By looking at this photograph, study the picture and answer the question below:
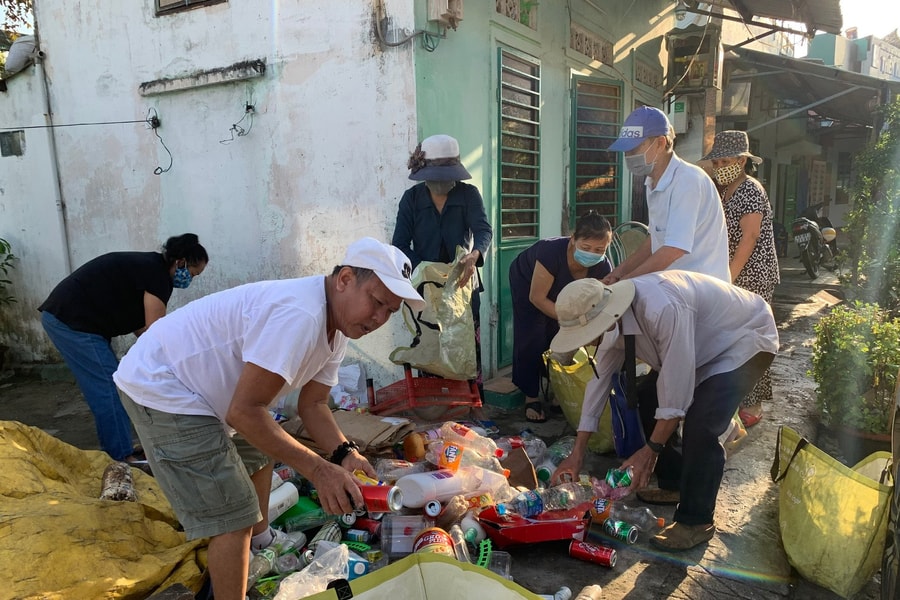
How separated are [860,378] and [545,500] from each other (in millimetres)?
2490

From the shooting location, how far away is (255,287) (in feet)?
7.03

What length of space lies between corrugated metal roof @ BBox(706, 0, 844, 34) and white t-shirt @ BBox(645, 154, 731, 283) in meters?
5.36

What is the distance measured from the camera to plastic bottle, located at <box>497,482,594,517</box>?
116 inches

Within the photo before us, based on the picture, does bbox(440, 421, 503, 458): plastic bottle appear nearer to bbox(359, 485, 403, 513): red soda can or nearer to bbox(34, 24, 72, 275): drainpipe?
bbox(359, 485, 403, 513): red soda can

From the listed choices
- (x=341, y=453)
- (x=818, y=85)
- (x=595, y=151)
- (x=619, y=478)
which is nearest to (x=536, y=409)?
(x=619, y=478)

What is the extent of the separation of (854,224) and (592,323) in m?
5.62

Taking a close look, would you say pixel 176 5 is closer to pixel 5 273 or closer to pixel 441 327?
pixel 5 273

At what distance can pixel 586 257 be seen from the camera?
13.1 ft

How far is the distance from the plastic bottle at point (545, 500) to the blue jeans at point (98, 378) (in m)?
2.52

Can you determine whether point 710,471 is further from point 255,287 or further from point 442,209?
point 442,209

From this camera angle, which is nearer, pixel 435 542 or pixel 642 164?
pixel 435 542

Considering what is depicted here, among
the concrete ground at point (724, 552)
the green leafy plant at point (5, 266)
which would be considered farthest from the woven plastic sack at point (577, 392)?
the green leafy plant at point (5, 266)

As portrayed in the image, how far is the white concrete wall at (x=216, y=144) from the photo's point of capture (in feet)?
16.2

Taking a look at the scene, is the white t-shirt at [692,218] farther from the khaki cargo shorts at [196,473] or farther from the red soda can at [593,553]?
the khaki cargo shorts at [196,473]
